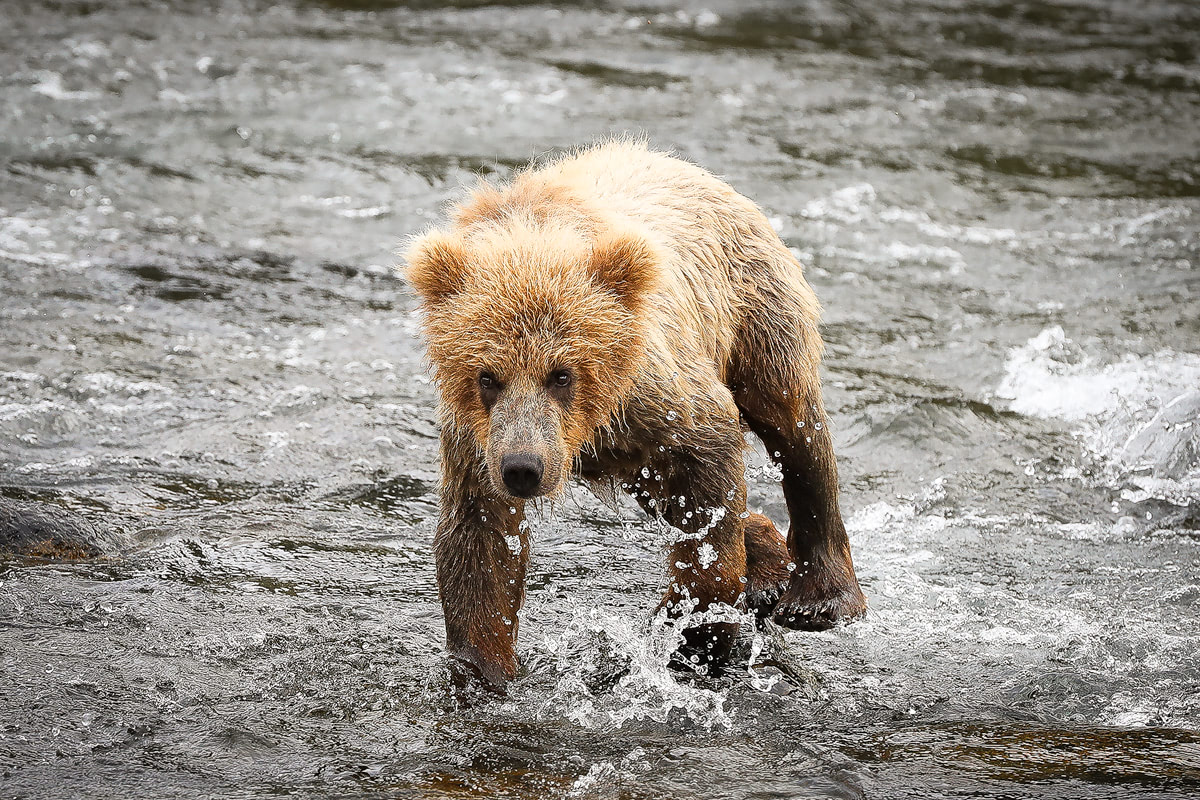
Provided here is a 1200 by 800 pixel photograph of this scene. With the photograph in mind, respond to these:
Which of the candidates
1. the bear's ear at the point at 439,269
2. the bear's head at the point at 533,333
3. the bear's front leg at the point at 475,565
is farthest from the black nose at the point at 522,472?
the bear's ear at the point at 439,269

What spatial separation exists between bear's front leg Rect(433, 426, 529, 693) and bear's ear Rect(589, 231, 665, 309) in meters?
0.80

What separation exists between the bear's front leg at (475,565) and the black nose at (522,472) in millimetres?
559

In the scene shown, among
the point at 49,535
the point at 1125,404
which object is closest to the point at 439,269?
the point at 49,535

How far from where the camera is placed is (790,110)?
13.8 metres

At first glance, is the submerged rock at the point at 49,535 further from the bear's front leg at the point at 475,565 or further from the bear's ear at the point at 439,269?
the bear's ear at the point at 439,269

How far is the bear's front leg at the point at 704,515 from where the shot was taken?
17.5ft

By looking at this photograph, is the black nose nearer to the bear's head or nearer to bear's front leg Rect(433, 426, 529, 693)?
the bear's head

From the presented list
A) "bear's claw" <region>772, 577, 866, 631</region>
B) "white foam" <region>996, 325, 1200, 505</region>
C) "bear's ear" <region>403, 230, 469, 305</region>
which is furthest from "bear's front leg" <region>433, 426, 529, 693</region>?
"white foam" <region>996, 325, 1200, 505</region>

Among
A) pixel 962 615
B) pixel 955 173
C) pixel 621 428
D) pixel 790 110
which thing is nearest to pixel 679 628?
pixel 621 428

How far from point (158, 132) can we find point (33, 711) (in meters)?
8.87

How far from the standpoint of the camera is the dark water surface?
5164 millimetres

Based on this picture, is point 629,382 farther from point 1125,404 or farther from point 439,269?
point 1125,404

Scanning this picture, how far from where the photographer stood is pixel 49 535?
6406 millimetres

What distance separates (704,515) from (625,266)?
1.08 metres
